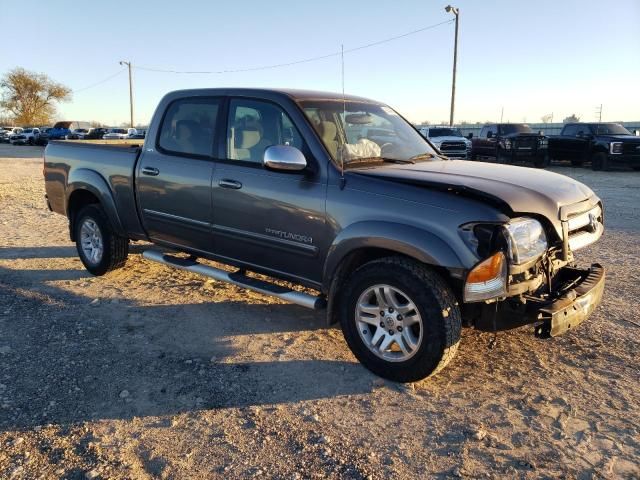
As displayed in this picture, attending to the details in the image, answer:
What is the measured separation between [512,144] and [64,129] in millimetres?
37715

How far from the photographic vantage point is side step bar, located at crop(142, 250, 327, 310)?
13.2 ft

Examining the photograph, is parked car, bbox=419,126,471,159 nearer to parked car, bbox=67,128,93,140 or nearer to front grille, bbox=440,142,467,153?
front grille, bbox=440,142,467,153

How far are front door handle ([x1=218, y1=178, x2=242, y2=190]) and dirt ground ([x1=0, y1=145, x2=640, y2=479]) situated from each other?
1.18 metres

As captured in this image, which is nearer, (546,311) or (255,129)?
(546,311)

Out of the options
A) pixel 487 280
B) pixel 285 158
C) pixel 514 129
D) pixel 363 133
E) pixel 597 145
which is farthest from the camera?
pixel 514 129

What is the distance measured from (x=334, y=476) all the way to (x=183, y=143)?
11.1 ft

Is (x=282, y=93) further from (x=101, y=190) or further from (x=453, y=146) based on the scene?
(x=453, y=146)

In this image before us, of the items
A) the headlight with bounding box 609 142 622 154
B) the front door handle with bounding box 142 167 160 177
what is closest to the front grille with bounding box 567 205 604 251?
the front door handle with bounding box 142 167 160 177

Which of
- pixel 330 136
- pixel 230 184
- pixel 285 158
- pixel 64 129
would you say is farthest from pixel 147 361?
pixel 64 129

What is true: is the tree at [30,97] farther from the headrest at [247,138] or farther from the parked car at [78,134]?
the headrest at [247,138]

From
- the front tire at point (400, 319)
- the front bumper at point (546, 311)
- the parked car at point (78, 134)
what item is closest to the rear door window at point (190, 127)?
the front tire at point (400, 319)

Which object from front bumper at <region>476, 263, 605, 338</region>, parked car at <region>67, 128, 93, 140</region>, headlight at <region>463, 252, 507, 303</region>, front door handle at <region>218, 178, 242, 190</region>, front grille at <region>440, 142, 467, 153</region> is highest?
parked car at <region>67, 128, 93, 140</region>

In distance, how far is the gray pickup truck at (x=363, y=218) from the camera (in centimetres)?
330

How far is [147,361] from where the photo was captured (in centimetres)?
393
